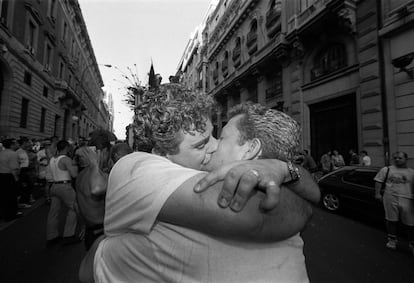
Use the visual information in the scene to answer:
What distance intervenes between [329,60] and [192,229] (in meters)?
13.4

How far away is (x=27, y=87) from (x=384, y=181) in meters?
20.0

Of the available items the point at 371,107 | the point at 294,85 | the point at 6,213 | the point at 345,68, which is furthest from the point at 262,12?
the point at 6,213

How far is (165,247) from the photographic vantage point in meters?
0.76

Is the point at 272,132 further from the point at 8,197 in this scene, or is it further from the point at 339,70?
the point at 339,70

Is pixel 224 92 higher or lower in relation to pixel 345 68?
higher

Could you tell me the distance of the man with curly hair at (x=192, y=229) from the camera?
0.70m

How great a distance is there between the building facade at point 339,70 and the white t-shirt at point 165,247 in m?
5.36

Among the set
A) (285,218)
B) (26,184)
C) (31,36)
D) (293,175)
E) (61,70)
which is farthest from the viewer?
(61,70)

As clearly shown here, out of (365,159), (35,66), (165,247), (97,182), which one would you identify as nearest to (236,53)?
(365,159)

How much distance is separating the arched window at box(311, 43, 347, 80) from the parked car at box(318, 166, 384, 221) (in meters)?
6.94

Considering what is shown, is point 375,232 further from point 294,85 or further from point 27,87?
point 27,87

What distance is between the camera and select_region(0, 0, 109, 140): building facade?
43.6 ft

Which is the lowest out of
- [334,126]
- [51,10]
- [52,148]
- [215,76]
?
[52,148]

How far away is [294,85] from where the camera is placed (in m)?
13.4
